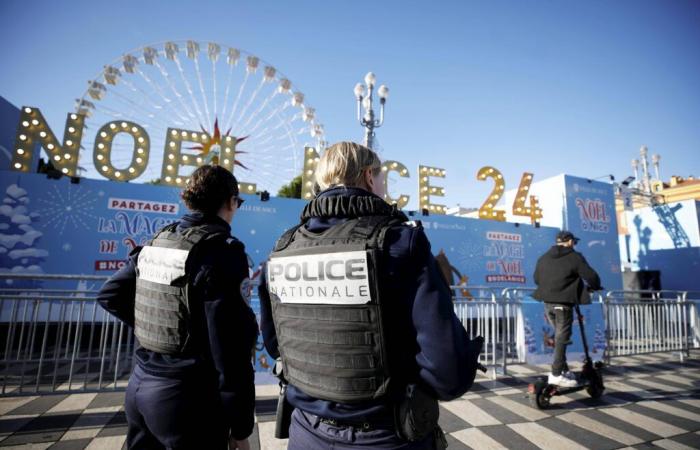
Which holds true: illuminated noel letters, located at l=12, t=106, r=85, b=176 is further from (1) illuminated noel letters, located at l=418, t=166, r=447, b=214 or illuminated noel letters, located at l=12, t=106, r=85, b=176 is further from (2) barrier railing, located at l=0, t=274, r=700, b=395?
(1) illuminated noel letters, located at l=418, t=166, r=447, b=214

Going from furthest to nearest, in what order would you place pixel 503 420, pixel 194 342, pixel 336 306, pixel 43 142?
pixel 43 142
pixel 503 420
pixel 194 342
pixel 336 306

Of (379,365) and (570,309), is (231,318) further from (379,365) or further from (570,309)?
(570,309)

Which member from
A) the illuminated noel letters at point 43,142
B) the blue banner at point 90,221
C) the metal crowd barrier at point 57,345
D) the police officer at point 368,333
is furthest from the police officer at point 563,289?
the illuminated noel letters at point 43,142

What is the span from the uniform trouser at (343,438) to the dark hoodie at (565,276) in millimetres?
3761

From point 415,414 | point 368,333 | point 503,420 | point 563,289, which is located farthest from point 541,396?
point 368,333

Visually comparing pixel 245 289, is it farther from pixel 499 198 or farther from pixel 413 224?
pixel 499 198

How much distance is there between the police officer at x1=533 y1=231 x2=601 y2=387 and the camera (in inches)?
157

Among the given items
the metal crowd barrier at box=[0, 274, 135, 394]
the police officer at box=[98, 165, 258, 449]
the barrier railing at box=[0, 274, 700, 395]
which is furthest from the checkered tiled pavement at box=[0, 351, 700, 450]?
the police officer at box=[98, 165, 258, 449]

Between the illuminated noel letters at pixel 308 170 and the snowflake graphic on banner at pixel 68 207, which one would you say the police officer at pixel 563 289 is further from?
the snowflake graphic on banner at pixel 68 207

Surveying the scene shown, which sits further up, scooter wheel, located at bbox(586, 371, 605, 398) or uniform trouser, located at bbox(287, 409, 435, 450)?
uniform trouser, located at bbox(287, 409, 435, 450)

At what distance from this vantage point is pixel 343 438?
1.13 m

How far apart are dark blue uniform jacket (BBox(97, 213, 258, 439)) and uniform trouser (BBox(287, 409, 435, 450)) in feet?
1.01

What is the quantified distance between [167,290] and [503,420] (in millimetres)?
3572

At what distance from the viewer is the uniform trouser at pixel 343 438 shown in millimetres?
1104
